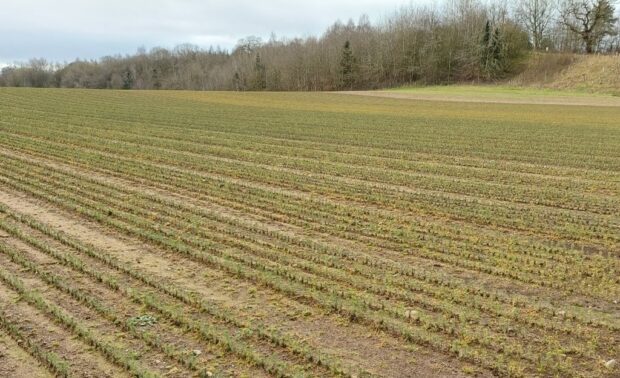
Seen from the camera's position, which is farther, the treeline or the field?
the treeline

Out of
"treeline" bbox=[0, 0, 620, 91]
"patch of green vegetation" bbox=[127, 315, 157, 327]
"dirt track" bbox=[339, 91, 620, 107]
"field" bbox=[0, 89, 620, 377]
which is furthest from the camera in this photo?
"treeline" bbox=[0, 0, 620, 91]

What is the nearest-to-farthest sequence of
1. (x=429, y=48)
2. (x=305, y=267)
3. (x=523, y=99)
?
(x=305, y=267)
(x=523, y=99)
(x=429, y=48)

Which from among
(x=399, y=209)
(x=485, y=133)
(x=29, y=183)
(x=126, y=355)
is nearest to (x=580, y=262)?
(x=399, y=209)

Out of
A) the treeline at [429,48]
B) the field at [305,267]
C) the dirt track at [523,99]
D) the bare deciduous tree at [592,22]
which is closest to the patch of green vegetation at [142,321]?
the field at [305,267]

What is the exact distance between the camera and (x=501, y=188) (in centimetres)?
1166

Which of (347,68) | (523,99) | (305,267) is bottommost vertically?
(305,267)

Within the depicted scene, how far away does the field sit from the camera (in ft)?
15.0

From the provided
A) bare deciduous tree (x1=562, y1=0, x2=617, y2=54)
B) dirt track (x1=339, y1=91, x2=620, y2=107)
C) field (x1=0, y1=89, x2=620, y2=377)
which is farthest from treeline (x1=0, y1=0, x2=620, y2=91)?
field (x1=0, y1=89, x2=620, y2=377)

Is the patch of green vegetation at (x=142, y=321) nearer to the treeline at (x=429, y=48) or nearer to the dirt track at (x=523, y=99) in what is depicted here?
the dirt track at (x=523, y=99)

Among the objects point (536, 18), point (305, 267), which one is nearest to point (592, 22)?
point (536, 18)

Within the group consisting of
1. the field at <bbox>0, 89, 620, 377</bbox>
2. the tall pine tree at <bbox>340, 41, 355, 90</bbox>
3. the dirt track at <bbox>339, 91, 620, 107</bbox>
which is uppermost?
the tall pine tree at <bbox>340, 41, 355, 90</bbox>

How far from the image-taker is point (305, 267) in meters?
6.61

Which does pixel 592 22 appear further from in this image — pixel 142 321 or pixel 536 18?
pixel 142 321

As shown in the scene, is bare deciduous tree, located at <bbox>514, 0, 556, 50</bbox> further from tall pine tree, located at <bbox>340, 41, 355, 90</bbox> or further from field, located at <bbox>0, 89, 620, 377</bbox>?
field, located at <bbox>0, 89, 620, 377</bbox>
